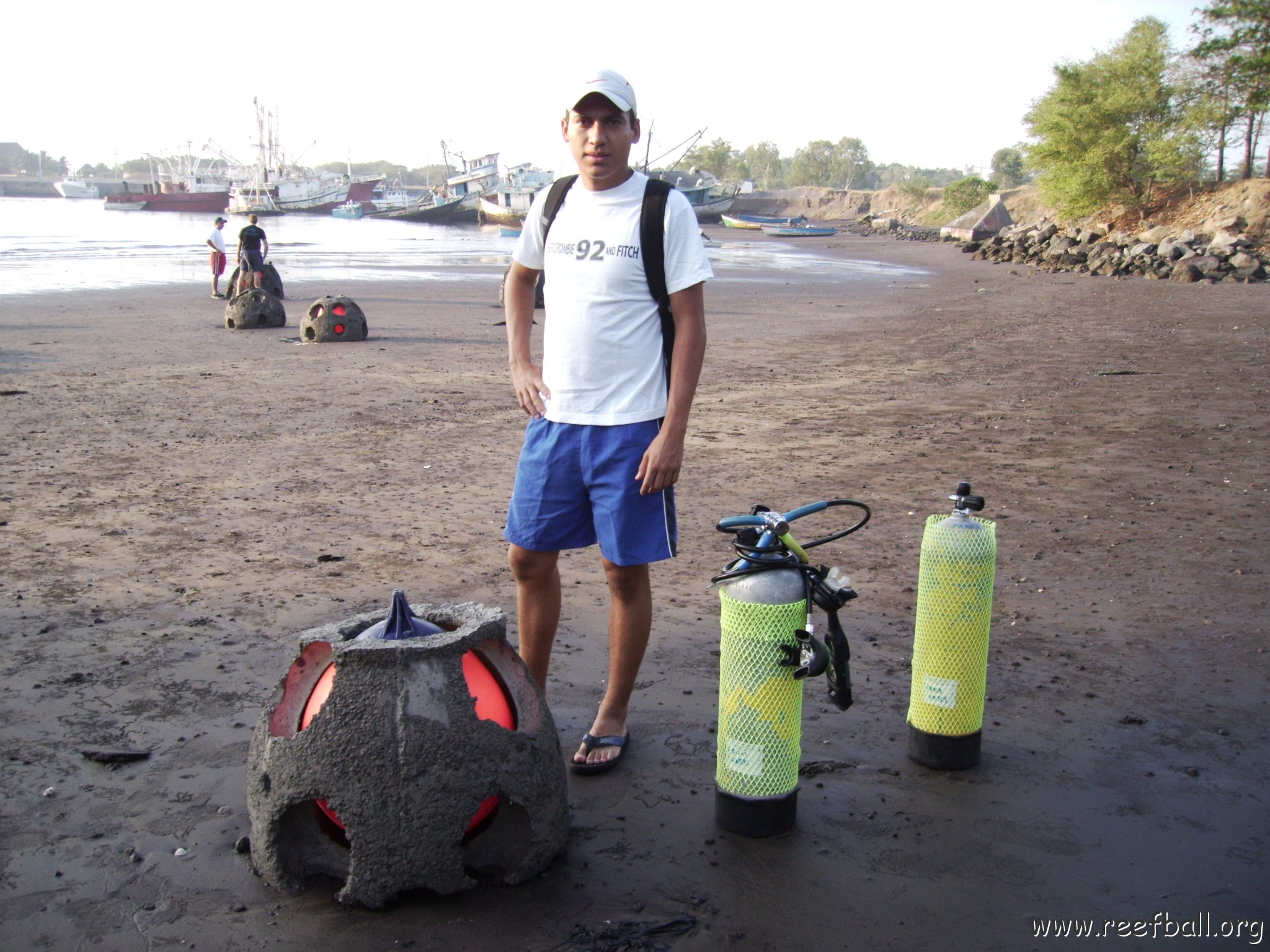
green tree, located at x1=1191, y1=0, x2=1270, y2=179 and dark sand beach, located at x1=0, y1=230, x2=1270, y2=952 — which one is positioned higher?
green tree, located at x1=1191, y1=0, x2=1270, y2=179

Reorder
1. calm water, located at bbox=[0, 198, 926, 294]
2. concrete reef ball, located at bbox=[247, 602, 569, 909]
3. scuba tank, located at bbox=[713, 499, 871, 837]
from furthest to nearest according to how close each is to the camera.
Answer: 1. calm water, located at bbox=[0, 198, 926, 294]
2. scuba tank, located at bbox=[713, 499, 871, 837]
3. concrete reef ball, located at bbox=[247, 602, 569, 909]

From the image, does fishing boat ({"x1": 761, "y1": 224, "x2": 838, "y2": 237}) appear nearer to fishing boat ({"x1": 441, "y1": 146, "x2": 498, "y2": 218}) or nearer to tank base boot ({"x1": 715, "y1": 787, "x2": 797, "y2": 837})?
fishing boat ({"x1": 441, "y1": 146, "x2": 498, "y2": 218})

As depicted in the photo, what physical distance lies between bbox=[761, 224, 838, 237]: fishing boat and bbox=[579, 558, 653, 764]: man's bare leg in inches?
2680

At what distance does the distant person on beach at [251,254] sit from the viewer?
1873 centimetres

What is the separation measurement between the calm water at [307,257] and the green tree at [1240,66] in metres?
15.6

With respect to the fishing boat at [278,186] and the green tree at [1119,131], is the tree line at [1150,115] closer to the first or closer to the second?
the green tree at [1119,131]

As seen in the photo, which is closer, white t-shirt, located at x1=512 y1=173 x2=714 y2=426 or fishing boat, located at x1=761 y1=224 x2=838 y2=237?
white t-shirt, located at x1=512 y1=173 x2=714 y2=426

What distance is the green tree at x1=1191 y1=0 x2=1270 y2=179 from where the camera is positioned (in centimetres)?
3941

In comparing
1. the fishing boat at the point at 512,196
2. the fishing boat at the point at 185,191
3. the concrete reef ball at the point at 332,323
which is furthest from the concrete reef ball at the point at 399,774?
the fishing boat at the point at 185,191

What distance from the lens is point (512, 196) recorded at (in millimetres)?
85062

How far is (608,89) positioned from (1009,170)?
466ft

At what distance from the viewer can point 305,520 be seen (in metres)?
6.41

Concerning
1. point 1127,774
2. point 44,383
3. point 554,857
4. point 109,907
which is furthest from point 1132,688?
point 44,383

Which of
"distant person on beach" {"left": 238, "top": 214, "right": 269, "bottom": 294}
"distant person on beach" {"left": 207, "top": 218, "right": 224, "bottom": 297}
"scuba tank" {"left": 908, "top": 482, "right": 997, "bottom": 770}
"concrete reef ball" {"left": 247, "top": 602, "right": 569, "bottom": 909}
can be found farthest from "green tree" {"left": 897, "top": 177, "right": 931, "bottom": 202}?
"concrete reef ball" {"left": 247, "top": 602, "right": 569, "bottom": 909}
